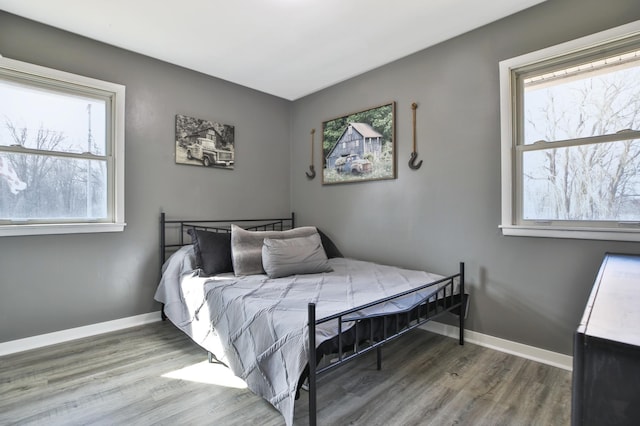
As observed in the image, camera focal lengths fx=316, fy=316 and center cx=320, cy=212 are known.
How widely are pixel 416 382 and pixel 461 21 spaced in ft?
8.34

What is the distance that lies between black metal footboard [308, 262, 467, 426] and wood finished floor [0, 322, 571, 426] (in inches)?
10.0

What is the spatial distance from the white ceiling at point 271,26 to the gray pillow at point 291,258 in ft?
5.47

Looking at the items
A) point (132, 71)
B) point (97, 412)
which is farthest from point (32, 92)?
point (97, 412)

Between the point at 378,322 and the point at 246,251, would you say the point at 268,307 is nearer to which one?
the point at 378,322

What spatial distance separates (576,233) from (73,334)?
3779mm

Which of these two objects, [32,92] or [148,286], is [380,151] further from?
[32,92]

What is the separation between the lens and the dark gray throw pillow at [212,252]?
102 inches

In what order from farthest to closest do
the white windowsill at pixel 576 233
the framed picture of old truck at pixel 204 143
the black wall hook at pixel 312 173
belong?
the black wall hook at pixel 312 173 < the framed picture of old truck at pixel 204 143 < the white windowsill at pixel 576 233

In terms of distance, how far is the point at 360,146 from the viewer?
10.7ft

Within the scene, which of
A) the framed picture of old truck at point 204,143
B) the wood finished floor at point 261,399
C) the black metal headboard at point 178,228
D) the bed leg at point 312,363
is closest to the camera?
the bed leg at point 312,363

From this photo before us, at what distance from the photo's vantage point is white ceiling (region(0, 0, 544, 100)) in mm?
2166

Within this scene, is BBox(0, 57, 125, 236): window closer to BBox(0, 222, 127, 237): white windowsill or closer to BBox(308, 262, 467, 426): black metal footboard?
BBox(0, 222, 127, 237): white windowsill

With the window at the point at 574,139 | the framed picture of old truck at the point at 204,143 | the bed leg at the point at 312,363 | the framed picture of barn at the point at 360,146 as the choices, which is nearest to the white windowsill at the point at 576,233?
the window at the point at 574,139

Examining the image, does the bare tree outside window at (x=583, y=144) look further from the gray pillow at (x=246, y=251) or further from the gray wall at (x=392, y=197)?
the gray pillow at (x=246, y=251)
